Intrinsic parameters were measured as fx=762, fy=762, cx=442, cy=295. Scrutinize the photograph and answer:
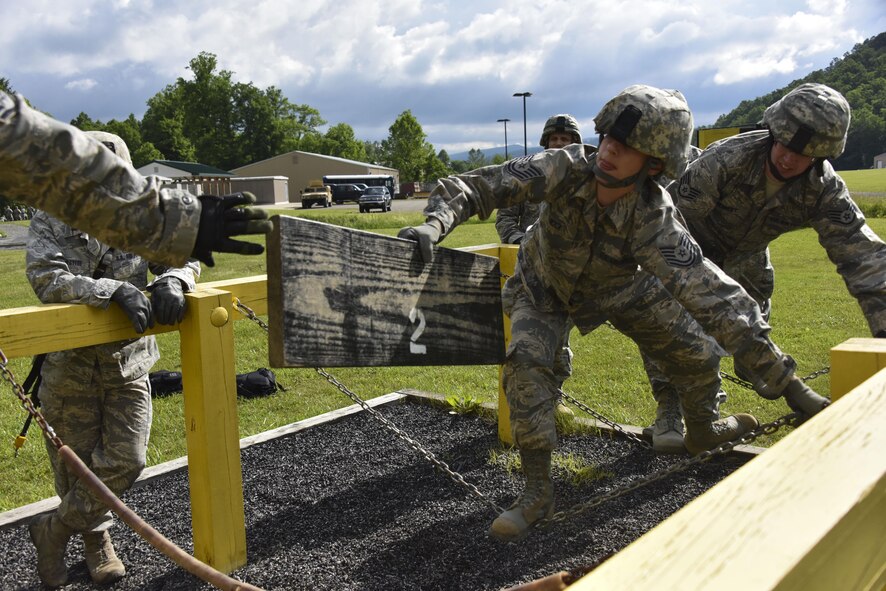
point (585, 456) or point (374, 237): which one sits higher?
point (374, 237)

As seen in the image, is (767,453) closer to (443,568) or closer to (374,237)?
(374,237)

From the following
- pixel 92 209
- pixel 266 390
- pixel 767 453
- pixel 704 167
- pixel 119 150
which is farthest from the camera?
pixel 266 390

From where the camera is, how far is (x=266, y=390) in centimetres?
700

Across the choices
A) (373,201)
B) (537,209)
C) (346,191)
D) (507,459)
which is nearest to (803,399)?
(507,459)

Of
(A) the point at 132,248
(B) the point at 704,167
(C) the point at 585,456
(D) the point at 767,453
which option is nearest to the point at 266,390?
(C) the point at 585,456

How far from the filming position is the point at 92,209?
6.50ft

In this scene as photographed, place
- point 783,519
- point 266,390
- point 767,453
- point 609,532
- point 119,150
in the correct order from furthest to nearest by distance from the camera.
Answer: point 266,390
point 609,532
point 119,150
point 767,453
point 783,519

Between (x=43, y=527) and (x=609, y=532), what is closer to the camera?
(x=43, y=527)

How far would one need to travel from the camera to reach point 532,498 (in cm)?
347

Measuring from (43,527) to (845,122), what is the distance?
4.54 m

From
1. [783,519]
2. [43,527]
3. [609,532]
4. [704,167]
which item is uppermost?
[704,167]

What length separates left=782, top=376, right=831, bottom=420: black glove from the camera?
3.00m

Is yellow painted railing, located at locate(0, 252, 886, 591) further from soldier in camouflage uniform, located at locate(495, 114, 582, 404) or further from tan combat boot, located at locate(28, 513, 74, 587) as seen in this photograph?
soldier in camouflage uniform, located at locate(495, 114, 582, 404)

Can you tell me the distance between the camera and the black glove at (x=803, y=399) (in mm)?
2998
